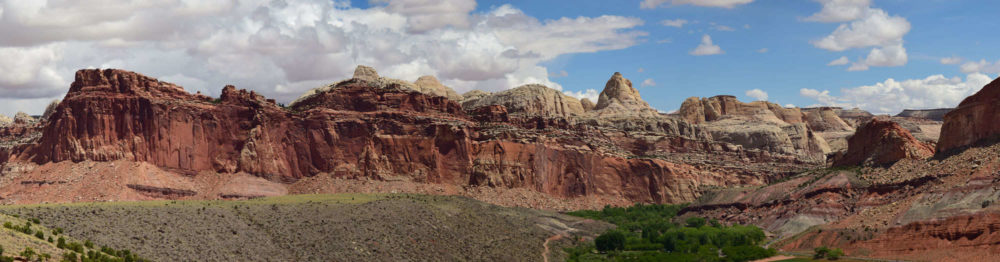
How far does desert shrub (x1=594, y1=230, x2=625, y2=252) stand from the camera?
350ft

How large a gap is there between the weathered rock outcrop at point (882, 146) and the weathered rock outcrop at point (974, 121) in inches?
280

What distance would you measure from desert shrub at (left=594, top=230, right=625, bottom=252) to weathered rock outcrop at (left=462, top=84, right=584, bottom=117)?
6733 centimetres

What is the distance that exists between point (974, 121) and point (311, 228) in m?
71.7

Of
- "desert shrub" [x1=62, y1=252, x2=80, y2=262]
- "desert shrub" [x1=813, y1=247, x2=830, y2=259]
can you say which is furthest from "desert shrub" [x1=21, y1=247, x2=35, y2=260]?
"desert shrub" [x1=813, y1=247, x2=830, y2=259]

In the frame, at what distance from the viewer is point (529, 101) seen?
17875 centimetres

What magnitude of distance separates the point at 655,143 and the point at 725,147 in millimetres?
22561

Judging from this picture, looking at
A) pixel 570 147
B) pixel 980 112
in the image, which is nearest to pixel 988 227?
pixel 980 112

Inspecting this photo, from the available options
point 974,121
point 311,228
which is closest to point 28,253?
point 311,228

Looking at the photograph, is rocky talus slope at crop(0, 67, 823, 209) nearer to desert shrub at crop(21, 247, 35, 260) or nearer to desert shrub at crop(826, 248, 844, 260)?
desert shrub at crop(826, 248, 844, 260)

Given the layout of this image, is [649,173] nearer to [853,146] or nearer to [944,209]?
[853,146]

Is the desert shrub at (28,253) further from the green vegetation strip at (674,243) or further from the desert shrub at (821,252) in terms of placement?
the desert shrub at (821,252)

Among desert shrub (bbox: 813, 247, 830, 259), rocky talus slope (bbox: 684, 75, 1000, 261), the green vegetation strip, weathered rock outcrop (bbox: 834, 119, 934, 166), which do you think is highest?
weathered rock outcrop (bbox: 834, 119, 934, 166)

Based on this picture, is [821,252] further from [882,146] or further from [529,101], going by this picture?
[529,101]

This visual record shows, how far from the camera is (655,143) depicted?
550 ft
